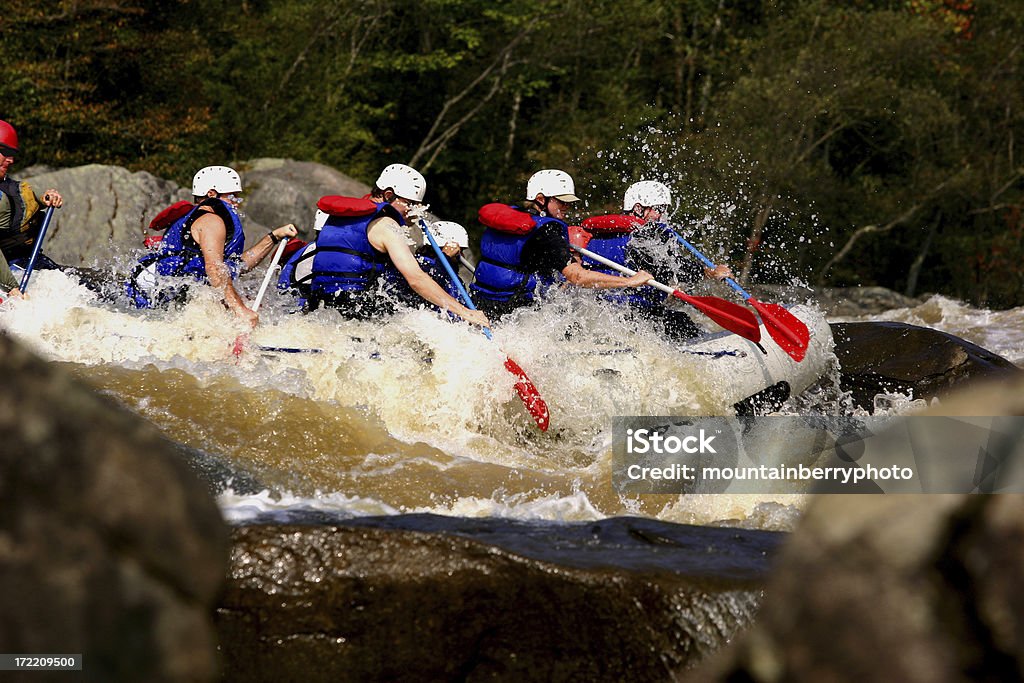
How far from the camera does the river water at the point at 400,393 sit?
5.47 metres

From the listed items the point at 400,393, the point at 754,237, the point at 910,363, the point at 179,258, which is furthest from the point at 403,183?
the point at 754,237

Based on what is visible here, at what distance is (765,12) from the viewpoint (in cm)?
2409

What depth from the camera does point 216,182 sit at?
8039 millimetres

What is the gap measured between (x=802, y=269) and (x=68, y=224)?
14.4 meters

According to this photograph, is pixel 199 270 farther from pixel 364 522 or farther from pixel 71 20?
pixel 71 20

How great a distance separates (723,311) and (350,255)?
2.54 m

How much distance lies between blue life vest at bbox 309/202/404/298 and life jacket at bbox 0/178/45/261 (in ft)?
7.79

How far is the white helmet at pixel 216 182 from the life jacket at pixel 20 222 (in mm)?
1255

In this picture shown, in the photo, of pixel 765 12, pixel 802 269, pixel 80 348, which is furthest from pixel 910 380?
pixel 765 12

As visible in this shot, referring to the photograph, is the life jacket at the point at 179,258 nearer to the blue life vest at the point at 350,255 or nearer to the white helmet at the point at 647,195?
the blue life vest at the point at 350,255

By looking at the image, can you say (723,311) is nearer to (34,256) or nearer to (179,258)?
(179,258)

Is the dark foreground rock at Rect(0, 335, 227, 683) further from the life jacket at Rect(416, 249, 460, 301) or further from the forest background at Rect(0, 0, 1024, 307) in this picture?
the forest background at Rect(0, 0, 1024, 307)

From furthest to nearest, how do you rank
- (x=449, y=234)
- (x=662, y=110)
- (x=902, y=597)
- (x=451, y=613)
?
1. (x=662, y=110)
2. (x=449, y=234)
3. (x=451, y=613)
4. (x=902, y=597)

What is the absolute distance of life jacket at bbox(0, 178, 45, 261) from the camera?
26.7ft
